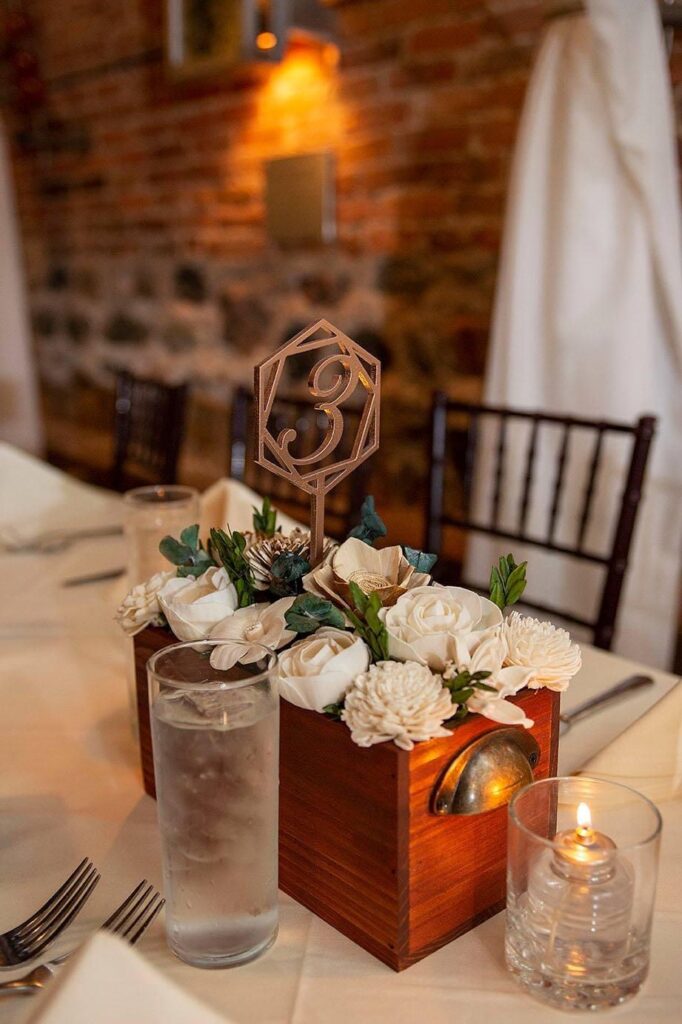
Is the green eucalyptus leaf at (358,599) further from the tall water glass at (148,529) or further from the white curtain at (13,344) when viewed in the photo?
the white curtain at (13,344)

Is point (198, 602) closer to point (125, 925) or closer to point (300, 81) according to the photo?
point (125, 925)

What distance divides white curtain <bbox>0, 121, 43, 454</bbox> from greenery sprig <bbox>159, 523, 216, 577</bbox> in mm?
4004

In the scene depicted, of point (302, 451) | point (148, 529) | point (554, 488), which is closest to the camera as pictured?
point (148, 529)

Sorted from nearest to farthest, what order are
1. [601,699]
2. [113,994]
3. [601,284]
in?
[113,994]
[601,699]
[601,284]

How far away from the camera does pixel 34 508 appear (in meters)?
1.72

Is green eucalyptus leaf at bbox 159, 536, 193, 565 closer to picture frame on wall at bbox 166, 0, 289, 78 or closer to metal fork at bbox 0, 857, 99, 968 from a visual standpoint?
metal fork at bbox 0, 857, 99, 968

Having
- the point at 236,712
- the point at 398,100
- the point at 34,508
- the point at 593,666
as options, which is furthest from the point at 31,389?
the point at 236,712

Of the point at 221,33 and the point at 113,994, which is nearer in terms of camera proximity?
the point at 113,994

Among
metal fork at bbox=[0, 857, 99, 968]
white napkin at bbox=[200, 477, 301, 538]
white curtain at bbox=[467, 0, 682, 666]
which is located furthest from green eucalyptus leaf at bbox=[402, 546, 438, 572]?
white curtain at bbox=[467, 0, 682, 666]

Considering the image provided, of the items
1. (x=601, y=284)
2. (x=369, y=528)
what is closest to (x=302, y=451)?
(x=601, y=284)

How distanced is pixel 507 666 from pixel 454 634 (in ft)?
0.19

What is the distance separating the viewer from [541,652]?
0.61 metres

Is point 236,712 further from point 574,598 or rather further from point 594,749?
point 574,598

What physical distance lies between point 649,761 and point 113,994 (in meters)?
0.51
